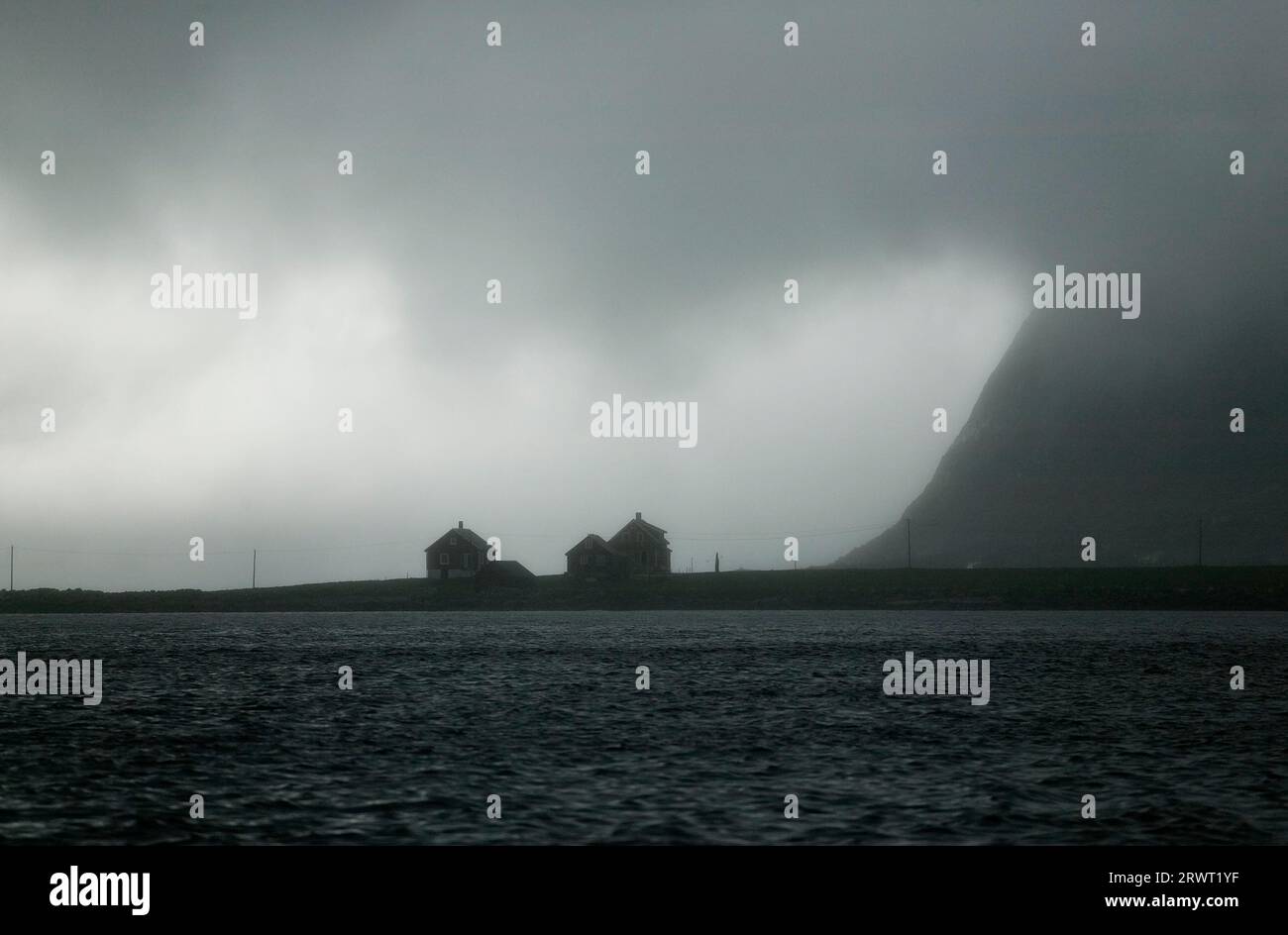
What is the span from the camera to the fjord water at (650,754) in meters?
22.0

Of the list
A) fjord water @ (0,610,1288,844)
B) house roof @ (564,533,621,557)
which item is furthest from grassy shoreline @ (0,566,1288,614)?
fjord water @ (0,610,1288,844)

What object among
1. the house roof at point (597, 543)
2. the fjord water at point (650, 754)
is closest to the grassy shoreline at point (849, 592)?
the house roof at point (597, 543)

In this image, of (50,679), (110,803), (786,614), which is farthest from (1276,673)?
(786,614)

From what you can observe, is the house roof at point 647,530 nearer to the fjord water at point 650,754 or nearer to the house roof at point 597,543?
the house roof at point 597,543

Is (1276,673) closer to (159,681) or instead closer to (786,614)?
(159,681)

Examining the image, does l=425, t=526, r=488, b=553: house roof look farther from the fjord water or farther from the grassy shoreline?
the fjord water

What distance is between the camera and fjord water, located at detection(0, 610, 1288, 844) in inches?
864

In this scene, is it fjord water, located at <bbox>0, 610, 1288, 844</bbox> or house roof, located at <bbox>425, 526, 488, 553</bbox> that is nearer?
fjord water, located at <bbox>0, 610, 1288, 844</bbox>

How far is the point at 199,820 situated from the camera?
74.6ft

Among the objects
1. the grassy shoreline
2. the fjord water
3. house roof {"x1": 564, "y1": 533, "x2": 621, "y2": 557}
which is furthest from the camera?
house roof {"x1": 564, "y1": 533, "x2": 621, "y2": 557}

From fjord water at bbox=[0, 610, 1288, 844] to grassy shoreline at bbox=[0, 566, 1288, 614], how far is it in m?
84.9

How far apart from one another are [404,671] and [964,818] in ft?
140

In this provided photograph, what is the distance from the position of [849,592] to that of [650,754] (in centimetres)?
13036
